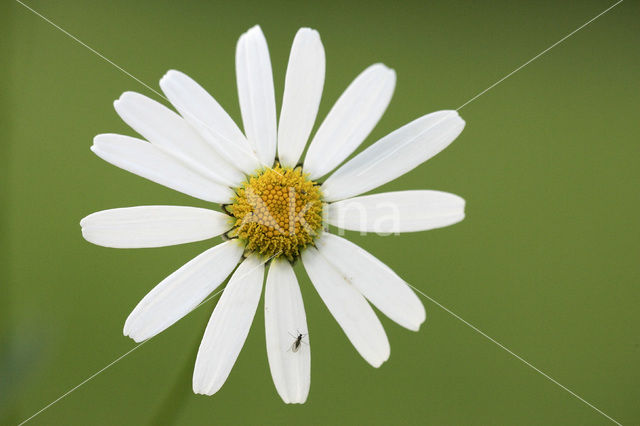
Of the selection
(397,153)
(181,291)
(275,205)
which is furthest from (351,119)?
(181,291)

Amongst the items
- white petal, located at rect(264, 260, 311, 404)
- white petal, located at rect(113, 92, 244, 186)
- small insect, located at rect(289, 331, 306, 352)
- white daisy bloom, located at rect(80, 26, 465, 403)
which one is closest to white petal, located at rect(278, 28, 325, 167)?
white daisy bloom, located at rect(80, 26, 465, 403)

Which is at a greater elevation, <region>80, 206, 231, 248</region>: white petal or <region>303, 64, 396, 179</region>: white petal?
<region>303, 64, 396, 179</region>: white petal

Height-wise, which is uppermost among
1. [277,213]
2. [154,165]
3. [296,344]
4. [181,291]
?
[154,165]

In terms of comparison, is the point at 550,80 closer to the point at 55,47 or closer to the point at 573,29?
the point at 573,29

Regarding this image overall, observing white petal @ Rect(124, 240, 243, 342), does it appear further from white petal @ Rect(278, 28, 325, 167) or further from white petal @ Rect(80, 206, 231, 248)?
white petal @ Rect(278, 28, 325, 167)

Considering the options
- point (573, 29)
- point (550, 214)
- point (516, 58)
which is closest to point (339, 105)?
point (550, 214)

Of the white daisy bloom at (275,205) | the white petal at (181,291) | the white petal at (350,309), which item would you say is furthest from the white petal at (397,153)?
the white petal at (181,291)

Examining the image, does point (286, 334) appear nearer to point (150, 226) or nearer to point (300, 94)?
point (150, 226)
